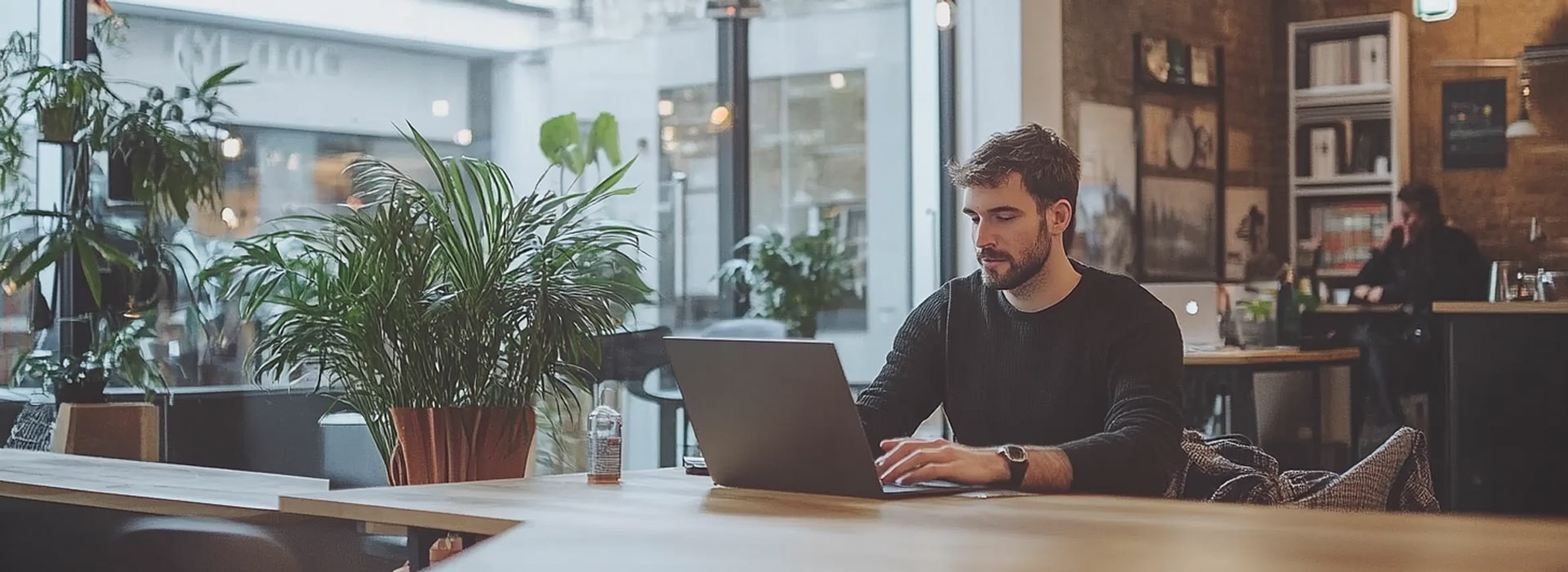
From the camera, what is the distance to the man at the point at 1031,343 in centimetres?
293

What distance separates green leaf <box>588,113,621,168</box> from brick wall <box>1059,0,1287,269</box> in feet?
7.08

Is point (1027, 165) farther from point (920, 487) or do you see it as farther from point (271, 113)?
point (271, 113)

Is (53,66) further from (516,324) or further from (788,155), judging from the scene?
(788,155)

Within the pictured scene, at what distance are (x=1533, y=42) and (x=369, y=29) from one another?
6.02 metres

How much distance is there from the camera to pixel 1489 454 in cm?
677

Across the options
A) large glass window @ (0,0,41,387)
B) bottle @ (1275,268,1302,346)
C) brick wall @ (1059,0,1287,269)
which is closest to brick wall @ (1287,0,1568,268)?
brick wall @ (1059,0,1287,269)

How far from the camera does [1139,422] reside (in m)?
2.81

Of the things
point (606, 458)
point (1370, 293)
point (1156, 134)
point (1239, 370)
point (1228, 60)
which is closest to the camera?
point (606, 458)

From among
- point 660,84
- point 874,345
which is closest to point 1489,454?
point 874,345

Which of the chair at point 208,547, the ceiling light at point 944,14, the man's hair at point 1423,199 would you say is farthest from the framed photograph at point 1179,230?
the chair at point 208,547

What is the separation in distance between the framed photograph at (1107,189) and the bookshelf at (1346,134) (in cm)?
159

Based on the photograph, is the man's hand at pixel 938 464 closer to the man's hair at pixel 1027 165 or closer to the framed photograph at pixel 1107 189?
the man's hair at pixel 1027 165

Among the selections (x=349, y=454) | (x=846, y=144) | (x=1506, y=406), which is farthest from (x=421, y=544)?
(x=1506, y=406)

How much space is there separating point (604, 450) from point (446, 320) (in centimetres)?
119
